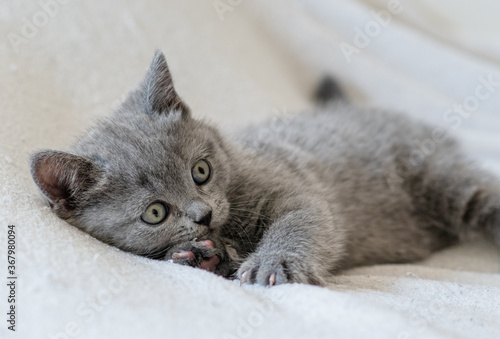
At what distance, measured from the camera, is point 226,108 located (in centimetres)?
237

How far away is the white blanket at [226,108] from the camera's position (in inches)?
39.6

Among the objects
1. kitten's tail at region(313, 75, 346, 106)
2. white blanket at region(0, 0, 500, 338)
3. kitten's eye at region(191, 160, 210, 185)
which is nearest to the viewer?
white blanket at region(0, 0, 500, 338)

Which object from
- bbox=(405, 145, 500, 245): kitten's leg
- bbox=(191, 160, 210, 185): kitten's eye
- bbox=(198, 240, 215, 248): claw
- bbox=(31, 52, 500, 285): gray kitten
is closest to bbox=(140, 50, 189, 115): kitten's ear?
bbox=(31, 52, 500, 285): gray kitten

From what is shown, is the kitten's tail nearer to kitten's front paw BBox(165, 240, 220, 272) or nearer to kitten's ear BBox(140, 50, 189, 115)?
kitten's ear BBox(140, 50, 189, 115)

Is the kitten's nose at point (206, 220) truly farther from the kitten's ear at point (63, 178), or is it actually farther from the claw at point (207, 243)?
the kitten's ear at point (63, 178)

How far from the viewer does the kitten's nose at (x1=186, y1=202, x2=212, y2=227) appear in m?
1.25

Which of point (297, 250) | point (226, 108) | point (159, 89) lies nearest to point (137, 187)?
point (159, 89)

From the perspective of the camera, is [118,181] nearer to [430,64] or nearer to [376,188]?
[376,188]

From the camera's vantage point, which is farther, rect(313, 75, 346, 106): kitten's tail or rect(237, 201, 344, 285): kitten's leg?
rect(313, 75, 346, 106): kitten's tail

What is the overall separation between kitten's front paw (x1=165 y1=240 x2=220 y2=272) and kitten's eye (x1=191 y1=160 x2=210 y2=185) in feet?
0.59

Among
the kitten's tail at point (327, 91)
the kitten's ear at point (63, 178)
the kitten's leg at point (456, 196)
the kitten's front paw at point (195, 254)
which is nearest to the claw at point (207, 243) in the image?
the kitten's front paw at point (195, 254)

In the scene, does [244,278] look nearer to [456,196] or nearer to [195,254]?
[195,254]

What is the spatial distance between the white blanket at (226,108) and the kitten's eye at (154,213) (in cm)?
11

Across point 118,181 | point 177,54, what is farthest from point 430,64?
point 118,181
